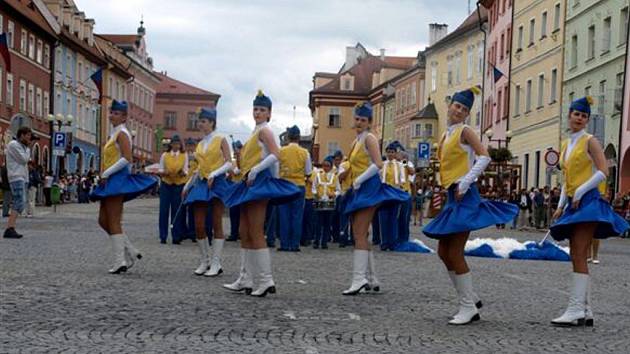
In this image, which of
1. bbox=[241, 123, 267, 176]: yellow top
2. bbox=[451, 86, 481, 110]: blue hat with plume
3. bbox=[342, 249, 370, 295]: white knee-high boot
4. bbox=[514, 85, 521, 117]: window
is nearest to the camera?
bbox=[451, 86, 481, 110]: blue hat with plume

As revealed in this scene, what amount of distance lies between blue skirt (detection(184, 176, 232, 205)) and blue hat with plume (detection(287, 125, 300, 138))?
15.1 feet

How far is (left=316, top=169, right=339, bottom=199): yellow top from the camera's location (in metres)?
20.6

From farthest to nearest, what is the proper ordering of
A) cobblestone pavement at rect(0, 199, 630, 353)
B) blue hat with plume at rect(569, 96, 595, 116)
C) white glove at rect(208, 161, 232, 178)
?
white glove at rect(208, 161, 232, 178) < blue hat with plume at rect(569, 96, 595, 116) < cobblestone pavement at rect(0, 199, 630, 353)

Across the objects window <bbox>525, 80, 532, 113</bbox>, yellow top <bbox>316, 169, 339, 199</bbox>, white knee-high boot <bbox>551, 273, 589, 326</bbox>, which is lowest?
white knee-high boot <bbox>551, 273, 589, 326</bbox>

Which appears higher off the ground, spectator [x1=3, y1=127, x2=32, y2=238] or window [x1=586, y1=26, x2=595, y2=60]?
window [x1=586, y1=26, x2=595, y2=60]

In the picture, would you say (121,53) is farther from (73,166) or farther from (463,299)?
(463,299)

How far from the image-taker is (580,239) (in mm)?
9086

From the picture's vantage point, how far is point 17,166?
1905 cm

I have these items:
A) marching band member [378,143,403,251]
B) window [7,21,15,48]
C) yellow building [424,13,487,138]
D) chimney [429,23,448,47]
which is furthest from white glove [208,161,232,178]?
chimney [429,23,448,47]

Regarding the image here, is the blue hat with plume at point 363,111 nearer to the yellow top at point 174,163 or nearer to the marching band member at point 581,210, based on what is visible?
the marching band member at point 581,210

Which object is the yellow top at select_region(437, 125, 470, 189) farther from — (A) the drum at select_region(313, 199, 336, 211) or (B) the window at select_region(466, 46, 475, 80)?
(B) the window at select_region(466, 46, 475, 80)

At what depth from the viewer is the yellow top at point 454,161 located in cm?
902

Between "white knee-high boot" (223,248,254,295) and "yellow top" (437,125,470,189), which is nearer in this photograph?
"yellow top" (437,125,470,189)

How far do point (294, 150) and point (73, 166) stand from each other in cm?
6053
